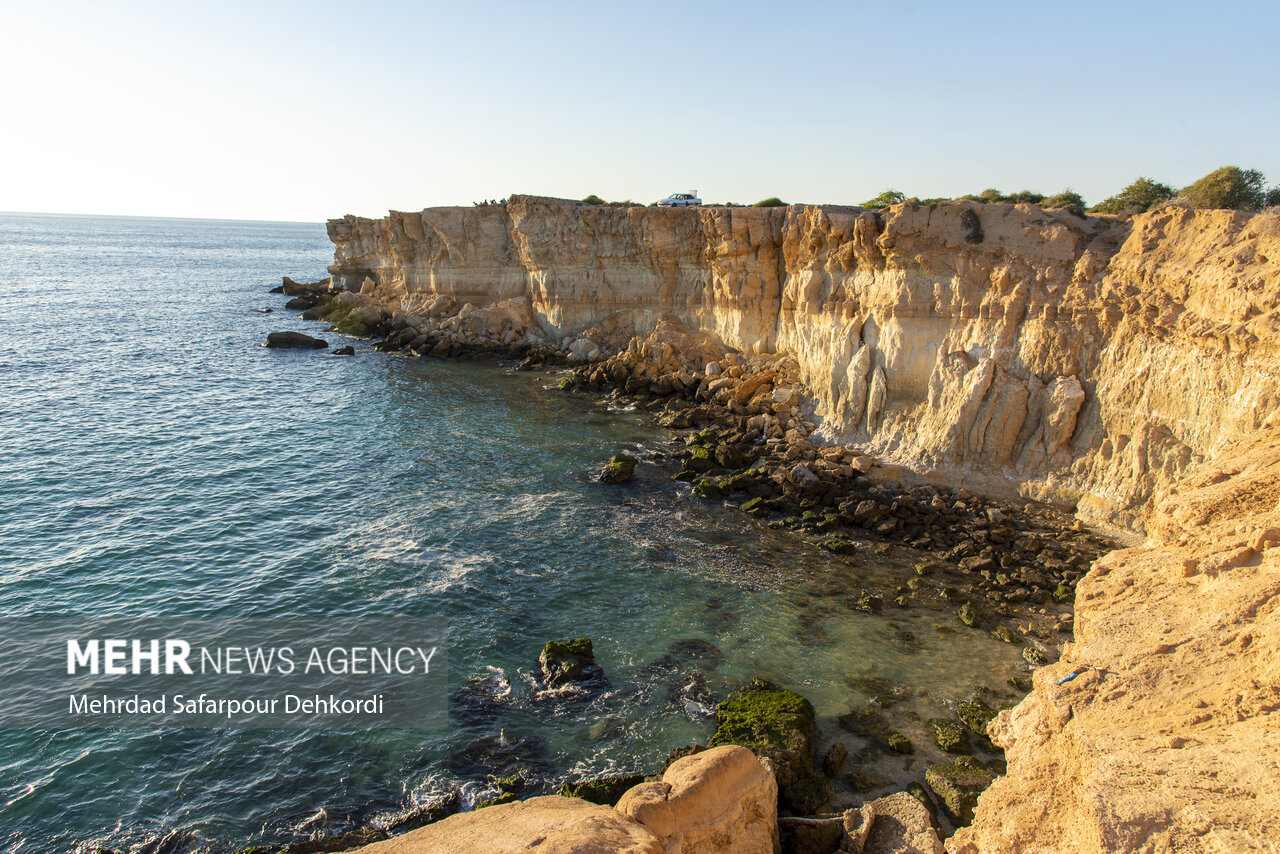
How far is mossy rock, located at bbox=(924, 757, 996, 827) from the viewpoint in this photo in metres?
13.0

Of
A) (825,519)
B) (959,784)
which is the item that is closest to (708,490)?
(825,519)

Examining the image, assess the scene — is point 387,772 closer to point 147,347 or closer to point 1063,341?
point 1063,341

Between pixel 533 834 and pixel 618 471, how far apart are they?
19720 millimetres

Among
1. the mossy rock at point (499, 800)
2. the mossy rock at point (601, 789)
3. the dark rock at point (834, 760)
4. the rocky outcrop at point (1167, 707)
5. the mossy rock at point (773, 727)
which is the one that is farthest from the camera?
the dark rock at point (834, 760)

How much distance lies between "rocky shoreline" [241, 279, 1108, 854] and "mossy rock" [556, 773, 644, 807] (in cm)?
3

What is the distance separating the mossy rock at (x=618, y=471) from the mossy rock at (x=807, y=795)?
1638cm

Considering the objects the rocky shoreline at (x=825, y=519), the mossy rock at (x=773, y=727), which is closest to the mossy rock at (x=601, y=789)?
the rocky shoreline at (x=825, y=519)

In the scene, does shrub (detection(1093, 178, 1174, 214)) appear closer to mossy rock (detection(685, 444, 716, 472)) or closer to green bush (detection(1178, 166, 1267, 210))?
green bush (detection(1178, 166, 1267, 210))

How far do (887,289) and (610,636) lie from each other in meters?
20.9

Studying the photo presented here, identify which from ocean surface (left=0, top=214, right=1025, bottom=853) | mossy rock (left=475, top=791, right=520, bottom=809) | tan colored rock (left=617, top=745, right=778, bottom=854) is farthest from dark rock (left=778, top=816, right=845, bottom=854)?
mossy rock (left=475, top=791, right=520, bottom=809)

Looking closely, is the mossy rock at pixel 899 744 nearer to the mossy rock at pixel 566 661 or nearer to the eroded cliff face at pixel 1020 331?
the mossy rock at pixel 566 661

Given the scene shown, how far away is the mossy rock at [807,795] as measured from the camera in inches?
514

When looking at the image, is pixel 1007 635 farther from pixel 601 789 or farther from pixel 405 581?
pixel 405 581

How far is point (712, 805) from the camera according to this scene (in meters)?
10.5
